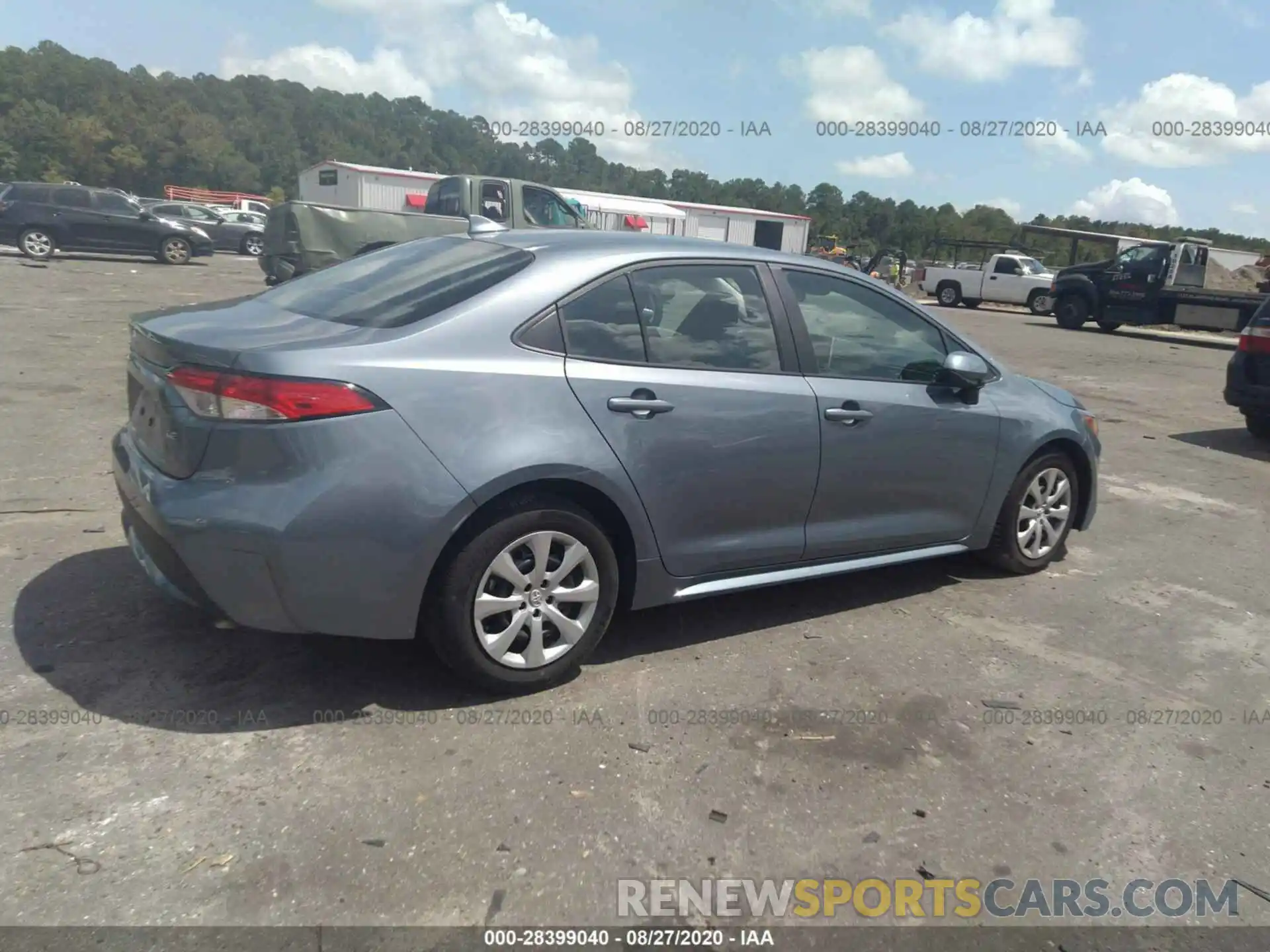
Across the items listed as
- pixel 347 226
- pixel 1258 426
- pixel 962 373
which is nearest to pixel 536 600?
pixel 962 373

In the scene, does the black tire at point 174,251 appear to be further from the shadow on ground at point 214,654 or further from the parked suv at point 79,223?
the shadow on ground at point 214,654

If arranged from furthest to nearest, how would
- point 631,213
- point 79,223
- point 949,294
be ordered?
point 631,213 < point 949,294 < point 79,223

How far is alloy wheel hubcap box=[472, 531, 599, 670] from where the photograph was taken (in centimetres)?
323

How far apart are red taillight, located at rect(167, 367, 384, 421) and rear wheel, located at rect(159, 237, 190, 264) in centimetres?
2151

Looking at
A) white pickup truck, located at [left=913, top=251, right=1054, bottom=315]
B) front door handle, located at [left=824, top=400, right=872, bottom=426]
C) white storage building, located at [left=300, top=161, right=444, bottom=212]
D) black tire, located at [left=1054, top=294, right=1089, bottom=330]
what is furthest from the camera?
white storage building, located at [left=300, top=161, right=444, bottom=212]

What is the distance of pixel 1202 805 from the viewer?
3.11 meters

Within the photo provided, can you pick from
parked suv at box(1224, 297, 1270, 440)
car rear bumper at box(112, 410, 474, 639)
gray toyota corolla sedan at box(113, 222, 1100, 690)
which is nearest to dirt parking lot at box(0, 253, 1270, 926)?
gray toyota corolla sedan at box(113, 222, 1100, 690)

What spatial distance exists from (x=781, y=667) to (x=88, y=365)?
7.59m

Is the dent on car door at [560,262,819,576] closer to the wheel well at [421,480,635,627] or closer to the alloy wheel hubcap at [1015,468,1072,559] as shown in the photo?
the wheel well at [421,480,635,627]

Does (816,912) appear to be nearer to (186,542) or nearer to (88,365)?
(186,542)

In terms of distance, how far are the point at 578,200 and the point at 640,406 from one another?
2495 centimetres

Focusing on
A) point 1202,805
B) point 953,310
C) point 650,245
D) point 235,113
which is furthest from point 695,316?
point 235,113

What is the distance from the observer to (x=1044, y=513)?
5008mm

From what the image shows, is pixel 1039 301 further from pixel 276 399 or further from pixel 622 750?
pixel 276 399
